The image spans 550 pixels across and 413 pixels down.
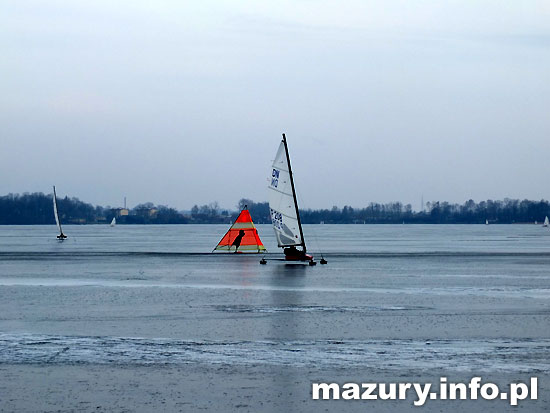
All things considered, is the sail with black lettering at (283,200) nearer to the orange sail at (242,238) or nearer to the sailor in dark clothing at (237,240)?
the orange sail at (242,238)

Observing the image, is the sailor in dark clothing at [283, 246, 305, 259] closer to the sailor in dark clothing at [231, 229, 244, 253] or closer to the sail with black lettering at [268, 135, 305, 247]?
the sail with black lettering at [268, 135, 305, 247]

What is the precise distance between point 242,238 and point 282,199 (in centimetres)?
1897

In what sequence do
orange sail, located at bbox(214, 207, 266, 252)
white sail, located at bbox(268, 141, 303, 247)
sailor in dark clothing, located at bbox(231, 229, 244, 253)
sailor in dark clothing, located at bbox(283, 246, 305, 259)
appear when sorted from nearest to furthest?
white sail, located at bbox(268, 141, 303, 247) < sailor in dark clothing, located at bbox(283, 246, 305, 259) < orange sail, located at bbox(214, 207, 266, 252) < sailor in dark clothing, located at bbox(231, 229, 244, 253)

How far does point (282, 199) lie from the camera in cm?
→ 4438

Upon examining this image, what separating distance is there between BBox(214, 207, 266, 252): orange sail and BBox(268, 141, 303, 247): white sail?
16041 mm

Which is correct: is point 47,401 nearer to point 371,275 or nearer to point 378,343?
point 378,343

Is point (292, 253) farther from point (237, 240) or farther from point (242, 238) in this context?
point (237, 240)

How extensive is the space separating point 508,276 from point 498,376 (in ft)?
85.3

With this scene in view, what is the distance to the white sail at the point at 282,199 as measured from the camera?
145 ft

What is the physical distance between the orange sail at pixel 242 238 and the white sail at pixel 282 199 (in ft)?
52.6

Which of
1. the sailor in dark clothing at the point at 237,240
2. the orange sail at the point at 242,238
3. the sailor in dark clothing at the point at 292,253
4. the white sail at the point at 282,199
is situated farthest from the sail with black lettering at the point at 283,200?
the sailor in dark clothing at the point at 237,240

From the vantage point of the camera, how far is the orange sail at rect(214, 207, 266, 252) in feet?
203

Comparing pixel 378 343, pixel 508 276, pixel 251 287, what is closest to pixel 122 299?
pixel 251 287

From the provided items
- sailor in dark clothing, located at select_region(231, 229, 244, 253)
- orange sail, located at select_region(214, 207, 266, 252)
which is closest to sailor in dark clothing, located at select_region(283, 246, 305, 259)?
orange sail, located at select_region(214, 207, 266, 252)
